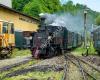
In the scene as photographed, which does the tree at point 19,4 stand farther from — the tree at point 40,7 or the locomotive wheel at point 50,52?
the locomotive wheel at point 50,52

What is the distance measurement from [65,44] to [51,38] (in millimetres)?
4274

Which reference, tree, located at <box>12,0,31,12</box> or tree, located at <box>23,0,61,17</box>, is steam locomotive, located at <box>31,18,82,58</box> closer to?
tree, located at <box>23,0,61,17</box>

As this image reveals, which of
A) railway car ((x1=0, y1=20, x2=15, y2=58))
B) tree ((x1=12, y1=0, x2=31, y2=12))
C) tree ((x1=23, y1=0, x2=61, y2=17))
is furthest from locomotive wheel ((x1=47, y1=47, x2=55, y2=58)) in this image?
tree ((x1=12, y1=0, x2=31, y2=12))

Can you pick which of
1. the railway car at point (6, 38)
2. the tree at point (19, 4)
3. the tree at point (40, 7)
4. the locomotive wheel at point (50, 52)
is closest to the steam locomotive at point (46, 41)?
the locomotive wheel at point (50, 52)

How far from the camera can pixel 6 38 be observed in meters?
27.7

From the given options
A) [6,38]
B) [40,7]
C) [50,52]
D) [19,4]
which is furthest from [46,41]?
[19,4]

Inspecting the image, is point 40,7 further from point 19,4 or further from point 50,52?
point 50,52

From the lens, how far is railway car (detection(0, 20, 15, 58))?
1064 inches

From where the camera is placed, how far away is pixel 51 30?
26.9 meters

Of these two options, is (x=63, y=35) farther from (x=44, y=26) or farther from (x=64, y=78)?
(x=64, y=78)

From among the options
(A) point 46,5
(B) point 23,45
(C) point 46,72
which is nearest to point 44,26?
(C) point 46,72

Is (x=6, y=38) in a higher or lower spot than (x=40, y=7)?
lower

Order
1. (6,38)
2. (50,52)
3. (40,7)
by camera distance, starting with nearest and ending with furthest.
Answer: (50,52) < (6,38) < (40,7)

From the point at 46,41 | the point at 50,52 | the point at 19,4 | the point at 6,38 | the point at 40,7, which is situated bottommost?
the point at 50,52
